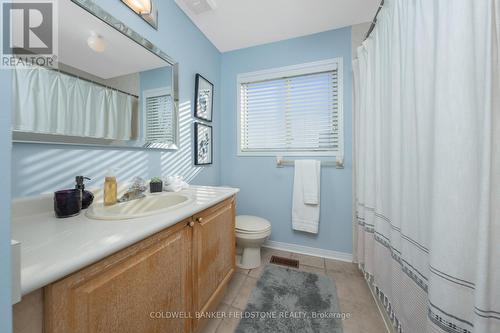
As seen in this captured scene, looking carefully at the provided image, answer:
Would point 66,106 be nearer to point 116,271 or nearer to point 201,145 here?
point 116,271

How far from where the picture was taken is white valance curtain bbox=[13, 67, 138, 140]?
0.75 metres

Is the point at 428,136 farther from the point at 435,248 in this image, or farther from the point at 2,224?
the point at 2,224

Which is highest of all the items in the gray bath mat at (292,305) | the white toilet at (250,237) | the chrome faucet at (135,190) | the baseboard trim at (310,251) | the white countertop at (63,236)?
the chrome faucet at (135,190)

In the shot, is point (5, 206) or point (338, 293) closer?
point (5, 206)

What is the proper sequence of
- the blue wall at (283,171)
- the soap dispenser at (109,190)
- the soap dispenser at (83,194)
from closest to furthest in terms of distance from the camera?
the soap dispenser at (83,194), the soap dispenser at (109,190), the blue wall at (283,171)

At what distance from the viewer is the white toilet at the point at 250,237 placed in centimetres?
161

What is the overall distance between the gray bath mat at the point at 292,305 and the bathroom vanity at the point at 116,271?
363 millimetres

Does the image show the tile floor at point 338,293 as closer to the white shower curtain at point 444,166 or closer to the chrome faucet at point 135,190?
the white shower curtain at point 444,166

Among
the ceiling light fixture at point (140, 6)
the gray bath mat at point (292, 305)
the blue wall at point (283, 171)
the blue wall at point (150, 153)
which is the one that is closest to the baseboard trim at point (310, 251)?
the blue wall at point (283, 171)

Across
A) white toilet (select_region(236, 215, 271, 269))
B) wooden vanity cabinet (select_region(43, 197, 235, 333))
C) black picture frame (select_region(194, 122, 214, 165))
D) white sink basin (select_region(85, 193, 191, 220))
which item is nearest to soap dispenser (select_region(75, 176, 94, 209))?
white sink basin (select_region(85, 193, 191, 220))

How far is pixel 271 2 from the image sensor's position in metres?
1.56

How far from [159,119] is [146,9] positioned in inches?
27.0

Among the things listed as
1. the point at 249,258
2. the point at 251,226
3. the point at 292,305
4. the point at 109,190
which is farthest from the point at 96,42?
the point at 292,305

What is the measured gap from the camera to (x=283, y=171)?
2.05m
